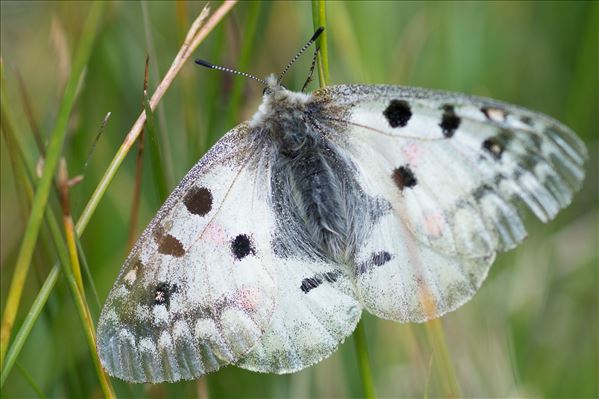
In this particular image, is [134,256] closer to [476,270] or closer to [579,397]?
[476,270]

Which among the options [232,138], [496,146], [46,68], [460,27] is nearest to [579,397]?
[496,146]

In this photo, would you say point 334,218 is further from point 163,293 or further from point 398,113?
point 163,293

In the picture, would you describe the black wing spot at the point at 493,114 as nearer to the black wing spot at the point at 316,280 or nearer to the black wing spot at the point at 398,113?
the black wing spot at the point at 398,113

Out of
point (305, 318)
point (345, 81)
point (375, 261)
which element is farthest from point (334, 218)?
point (345, 81)

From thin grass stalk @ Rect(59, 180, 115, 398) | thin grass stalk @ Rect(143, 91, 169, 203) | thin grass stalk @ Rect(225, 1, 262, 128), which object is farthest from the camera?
thin grass stalk @ Rect(225, 1, 262, 128)

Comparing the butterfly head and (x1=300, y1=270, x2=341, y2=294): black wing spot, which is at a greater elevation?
the butterfly head

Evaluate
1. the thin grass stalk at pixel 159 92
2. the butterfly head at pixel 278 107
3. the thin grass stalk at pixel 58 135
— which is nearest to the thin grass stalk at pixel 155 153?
the thin grass stalk at pixel 159 92

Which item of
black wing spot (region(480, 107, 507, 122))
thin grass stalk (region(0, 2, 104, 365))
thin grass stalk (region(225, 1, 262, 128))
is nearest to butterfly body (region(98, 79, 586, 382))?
black wing spot (region(480, 107, 507, 122))

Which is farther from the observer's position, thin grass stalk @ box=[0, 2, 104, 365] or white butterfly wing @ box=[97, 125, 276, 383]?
white butterfly wing @ box=[97, 125, 276, 383]

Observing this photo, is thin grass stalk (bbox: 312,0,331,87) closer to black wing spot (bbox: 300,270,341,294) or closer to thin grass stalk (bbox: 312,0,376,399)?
thin grass stalk (bbox: 312,0,376,399)
